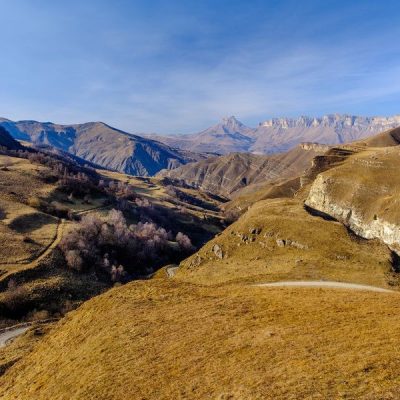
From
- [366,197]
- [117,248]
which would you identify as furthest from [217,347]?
[117,248]

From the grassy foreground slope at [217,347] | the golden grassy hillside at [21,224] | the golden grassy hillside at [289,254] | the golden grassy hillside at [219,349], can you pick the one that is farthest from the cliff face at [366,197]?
the golden grassy hillside at [21,224]

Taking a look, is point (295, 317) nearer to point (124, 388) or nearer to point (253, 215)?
point (124, 388)

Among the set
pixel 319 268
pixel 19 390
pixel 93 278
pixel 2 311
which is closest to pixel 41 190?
pixel 93 278

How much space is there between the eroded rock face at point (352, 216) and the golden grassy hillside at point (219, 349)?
47.1m

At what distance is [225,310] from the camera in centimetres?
4228

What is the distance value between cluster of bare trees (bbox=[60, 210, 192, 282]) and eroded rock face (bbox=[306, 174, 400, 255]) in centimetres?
7612

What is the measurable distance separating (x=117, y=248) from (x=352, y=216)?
9815cm

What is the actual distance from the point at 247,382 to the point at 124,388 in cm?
997

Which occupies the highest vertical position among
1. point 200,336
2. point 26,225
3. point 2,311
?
point 200,336

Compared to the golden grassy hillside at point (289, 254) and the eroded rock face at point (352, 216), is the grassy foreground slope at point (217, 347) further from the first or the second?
the eroded rock face at point (352, 216)

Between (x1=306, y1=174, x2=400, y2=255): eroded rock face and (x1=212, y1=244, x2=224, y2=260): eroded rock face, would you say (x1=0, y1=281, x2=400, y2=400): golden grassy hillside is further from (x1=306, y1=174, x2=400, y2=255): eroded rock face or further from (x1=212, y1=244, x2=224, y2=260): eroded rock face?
(x1=306, y1=174, x2=400, y2=255): eroded rock face

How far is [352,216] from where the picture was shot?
105 metres

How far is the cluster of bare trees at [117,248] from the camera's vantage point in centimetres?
13712

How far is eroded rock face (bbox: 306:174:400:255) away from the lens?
289 feet
